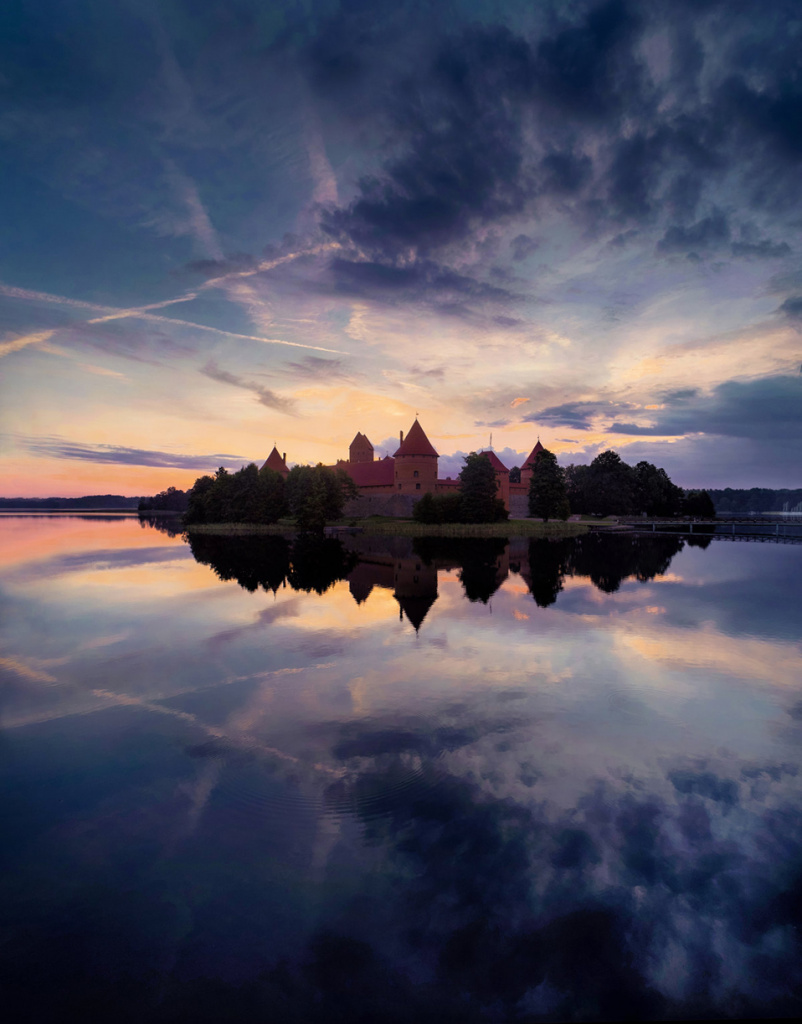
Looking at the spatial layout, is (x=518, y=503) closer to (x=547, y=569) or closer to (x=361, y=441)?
(x=361, y=441)

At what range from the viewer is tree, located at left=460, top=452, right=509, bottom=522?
247 ft

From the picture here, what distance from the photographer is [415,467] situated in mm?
94562

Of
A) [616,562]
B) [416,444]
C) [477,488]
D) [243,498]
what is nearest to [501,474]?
[416,444]

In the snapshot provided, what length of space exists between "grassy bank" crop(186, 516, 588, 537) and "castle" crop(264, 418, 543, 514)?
9.92 metres

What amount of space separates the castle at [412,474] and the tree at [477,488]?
6.94 metres

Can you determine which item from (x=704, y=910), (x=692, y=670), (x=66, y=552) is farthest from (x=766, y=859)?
(x=66, y=552)

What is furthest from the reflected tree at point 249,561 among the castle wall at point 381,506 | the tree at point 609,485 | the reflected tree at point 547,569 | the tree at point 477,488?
the tree at point 609,485

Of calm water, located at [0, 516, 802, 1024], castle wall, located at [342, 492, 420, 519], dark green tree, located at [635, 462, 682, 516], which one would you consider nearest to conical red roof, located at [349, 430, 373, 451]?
Answer: castle wall, located at [342, 492, 420, 519]

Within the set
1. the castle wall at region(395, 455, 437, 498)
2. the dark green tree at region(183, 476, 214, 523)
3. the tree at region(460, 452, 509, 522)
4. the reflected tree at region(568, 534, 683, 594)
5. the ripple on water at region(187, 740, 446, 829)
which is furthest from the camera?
the castle wall at region(395, 455, 437, 498)

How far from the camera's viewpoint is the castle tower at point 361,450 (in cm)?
13088

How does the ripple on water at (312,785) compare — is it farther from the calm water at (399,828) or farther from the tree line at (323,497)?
the tree line at (323,497)

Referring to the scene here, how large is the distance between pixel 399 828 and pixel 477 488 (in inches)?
2758

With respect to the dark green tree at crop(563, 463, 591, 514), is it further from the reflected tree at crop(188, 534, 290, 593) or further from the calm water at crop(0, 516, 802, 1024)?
the calm water at crop(0, 516, 802, 1024)

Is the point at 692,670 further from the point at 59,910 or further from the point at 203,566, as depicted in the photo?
the point at 203,566
